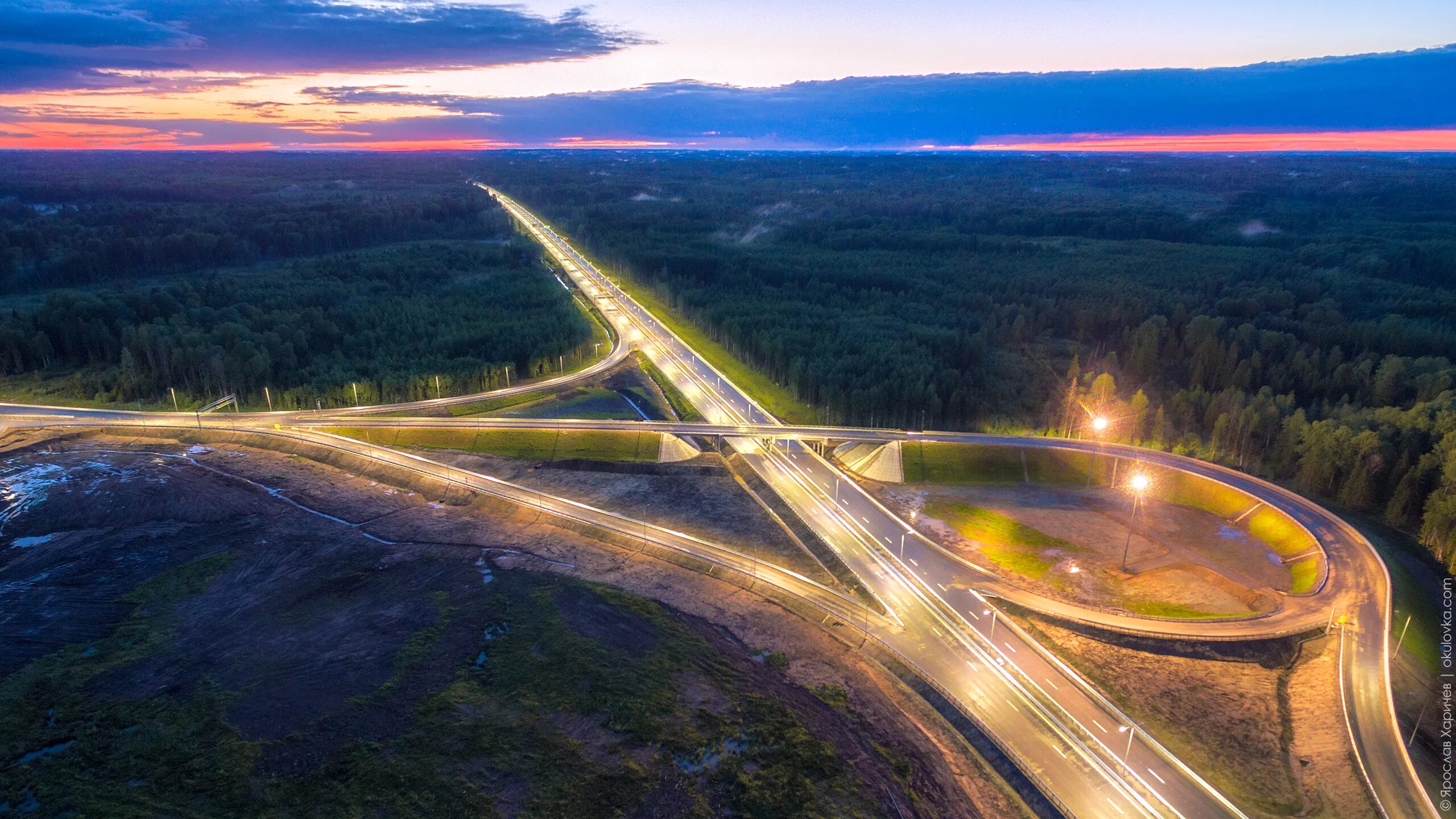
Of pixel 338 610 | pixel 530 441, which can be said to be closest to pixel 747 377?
pixel 530 441

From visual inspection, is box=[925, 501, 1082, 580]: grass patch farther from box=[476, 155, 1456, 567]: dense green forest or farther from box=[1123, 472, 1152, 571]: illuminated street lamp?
box=[476, 155, 1456, 567]: dense green forest

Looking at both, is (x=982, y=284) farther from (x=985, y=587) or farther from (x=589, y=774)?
(x=589, y=774)

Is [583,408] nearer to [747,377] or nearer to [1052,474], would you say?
[747,377]

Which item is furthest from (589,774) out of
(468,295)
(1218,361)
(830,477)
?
(468,295)

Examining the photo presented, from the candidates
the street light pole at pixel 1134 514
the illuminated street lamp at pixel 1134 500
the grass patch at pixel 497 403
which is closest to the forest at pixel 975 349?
the grass patch at pixel 497 403

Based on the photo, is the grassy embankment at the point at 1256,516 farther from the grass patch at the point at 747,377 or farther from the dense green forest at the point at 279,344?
the dense green forest at the point at 279,344

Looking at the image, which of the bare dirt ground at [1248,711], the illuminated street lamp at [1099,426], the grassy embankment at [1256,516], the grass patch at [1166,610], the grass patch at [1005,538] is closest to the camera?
the bare dirt ground at [1248,711]

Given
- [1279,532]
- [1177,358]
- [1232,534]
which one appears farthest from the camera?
[1177,358]
